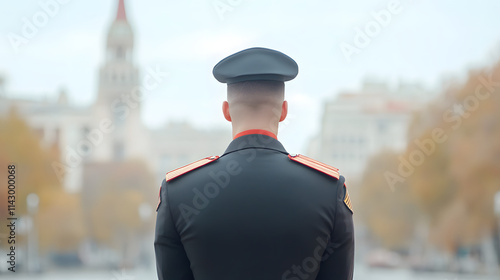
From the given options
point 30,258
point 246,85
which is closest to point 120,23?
point 30,258

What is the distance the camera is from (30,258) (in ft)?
140

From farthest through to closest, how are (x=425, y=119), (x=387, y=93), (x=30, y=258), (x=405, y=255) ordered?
1. (x=387, y=93)
2. (x=405, y=255)
3. (x=30, y=258)
4. (x=425, y=119)

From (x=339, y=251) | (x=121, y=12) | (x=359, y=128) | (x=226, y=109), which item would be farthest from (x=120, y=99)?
(x=339, y=251)

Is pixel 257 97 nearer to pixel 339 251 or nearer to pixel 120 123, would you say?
pixel 339 251

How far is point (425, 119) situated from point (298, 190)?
37.4m

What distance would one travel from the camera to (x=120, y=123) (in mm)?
98750

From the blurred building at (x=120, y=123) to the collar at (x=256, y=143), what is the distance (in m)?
92.2

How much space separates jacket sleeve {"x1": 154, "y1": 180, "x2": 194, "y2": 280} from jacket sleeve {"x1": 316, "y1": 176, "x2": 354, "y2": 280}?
1.16 feet

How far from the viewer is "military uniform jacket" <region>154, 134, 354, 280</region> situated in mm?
2166

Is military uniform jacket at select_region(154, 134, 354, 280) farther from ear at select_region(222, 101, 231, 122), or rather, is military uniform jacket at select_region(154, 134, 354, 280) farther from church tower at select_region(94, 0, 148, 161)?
church tower at select_region(94, 0, 148, 161)

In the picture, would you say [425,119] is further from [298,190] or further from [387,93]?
[387,93]

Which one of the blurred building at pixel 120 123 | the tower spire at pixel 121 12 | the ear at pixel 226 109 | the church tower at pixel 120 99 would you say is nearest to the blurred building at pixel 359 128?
the blurred building at pixel 120 123

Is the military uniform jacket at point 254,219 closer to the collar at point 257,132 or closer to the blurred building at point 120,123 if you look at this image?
the collar at point 257,132

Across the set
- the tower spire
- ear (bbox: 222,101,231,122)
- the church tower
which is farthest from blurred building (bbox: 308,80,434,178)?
ear (bbox: 222,101,231,122)
